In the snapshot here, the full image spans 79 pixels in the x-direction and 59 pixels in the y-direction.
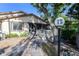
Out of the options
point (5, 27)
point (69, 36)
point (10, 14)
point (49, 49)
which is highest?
point (10, 14)

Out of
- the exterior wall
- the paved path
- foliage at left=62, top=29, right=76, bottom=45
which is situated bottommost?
the paved path

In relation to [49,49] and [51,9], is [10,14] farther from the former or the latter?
[49,49]

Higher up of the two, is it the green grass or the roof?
the roof

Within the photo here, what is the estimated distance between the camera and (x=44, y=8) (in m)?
3.79

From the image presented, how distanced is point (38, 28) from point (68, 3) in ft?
1.77

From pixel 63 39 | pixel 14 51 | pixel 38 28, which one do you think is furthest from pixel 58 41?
pixel 14 51

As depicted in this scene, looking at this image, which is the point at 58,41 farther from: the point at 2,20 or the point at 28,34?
the point at 2,20

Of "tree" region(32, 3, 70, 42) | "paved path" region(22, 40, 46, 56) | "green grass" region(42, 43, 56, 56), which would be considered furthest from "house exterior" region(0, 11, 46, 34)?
"green grass" region(42, 43, 56, 56)

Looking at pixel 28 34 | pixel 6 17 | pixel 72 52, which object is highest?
pixel 6 17

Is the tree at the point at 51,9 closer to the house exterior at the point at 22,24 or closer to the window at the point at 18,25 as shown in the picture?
the house exterior at the point at 22,24

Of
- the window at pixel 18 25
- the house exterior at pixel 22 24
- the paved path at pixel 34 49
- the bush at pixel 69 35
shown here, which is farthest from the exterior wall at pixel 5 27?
the bush at pixel 69 35

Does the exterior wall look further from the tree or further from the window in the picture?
the tree

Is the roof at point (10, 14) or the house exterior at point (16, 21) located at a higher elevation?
the roof at point (10, 14)

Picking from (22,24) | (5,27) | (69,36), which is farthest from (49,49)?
(5,27)
